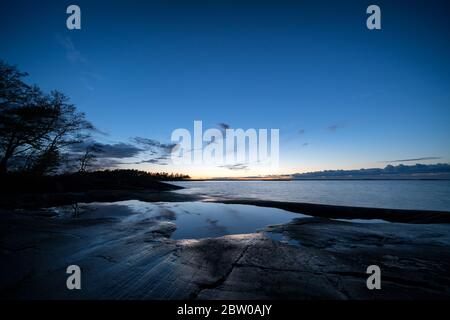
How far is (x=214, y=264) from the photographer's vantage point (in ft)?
15.1

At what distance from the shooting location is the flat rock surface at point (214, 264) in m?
3.40

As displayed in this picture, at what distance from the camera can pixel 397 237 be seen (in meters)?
7.41

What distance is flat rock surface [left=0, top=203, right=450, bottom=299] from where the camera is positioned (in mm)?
3398

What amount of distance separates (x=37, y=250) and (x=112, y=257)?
2.31 m

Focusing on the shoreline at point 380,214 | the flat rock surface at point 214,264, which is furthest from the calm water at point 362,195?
the flat rock surface at point 214,264

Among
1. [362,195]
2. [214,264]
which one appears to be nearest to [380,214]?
[214,264]

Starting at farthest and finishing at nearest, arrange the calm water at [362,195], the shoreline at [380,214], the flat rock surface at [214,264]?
the calm water at [362,195], the shoreline at [380,214], the flat rock surface at [214,264]

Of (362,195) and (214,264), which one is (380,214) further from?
(362,195)

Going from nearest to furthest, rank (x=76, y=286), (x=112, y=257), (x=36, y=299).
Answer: (x=36, y=299)
(x=76, y=286)
(x=112, y=257)

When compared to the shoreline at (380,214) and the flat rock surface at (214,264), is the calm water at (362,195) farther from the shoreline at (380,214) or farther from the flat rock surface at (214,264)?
the flat rock surface at (214,264)

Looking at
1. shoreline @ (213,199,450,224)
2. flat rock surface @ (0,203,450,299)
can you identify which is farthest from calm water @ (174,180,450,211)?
flat rock surface @ (0,203,450,299)

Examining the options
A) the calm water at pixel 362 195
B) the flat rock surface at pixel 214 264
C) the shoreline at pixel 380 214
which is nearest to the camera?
the flat rock surface at pixel 214 264
